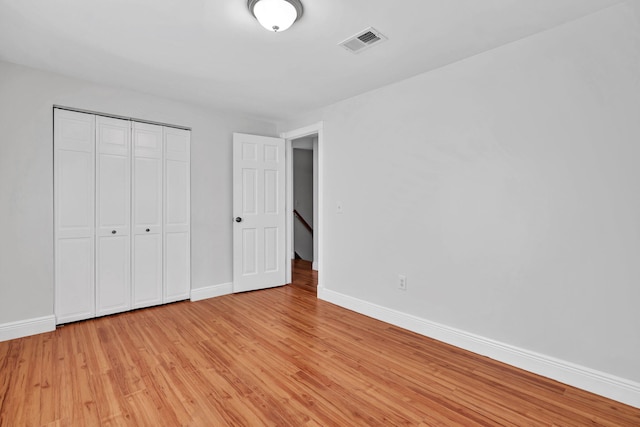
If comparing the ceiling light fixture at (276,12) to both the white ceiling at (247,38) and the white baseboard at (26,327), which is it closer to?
the white ceiling at (247,38)

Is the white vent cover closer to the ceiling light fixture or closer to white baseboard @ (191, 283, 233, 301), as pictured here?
the ceiling light fixture

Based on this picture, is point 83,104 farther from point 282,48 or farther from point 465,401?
point 465,401

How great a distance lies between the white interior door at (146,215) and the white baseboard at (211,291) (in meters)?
0.40

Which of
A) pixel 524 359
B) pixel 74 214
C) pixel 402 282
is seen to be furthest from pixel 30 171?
pixel 524 359

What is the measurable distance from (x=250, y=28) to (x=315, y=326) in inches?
102

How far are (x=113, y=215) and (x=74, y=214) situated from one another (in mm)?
326

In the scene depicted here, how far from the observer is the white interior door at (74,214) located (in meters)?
2.96

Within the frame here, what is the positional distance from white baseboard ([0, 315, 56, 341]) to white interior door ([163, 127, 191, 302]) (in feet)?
3.38

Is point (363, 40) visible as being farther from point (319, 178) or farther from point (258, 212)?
point (258, 212)

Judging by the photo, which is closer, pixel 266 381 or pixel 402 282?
pixel 266 381

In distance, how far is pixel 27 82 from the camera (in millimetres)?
2787

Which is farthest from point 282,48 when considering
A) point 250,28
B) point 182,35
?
point 182,35

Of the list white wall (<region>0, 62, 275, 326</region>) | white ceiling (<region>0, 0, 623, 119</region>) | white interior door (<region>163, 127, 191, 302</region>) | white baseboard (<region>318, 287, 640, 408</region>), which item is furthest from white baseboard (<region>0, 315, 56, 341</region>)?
white baseboard (<region>318, 287, 640, 408</region>)

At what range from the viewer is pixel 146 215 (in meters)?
3.49
